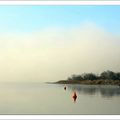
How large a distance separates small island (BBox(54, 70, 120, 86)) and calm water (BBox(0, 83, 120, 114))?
0.12 ft

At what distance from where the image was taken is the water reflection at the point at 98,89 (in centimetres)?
232

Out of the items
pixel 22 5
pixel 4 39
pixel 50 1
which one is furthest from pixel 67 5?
pixel 4 39

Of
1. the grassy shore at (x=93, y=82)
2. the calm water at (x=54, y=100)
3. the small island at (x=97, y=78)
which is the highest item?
the small island at (x=97, y=78)

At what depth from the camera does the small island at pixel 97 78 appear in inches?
91.3

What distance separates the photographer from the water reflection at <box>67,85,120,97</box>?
2.32 m

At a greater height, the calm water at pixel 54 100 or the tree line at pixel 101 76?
the tree line at pixel 101 76

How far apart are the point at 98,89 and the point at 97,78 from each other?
3.1 inches

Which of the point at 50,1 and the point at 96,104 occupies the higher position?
the point at 50,1

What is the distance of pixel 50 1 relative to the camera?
2309 mm

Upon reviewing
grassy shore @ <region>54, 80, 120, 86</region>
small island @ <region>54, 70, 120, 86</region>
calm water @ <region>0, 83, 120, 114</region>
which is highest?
small island @ <region>54, 70, 120, 86</region>

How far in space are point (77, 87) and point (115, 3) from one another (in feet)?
2.14

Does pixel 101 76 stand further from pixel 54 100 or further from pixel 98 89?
pixel 54 100

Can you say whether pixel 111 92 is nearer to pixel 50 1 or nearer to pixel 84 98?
pixel 84 98

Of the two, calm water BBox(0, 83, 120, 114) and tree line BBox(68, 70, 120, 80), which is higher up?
tree line BBox(68, 70, 120, 80)
